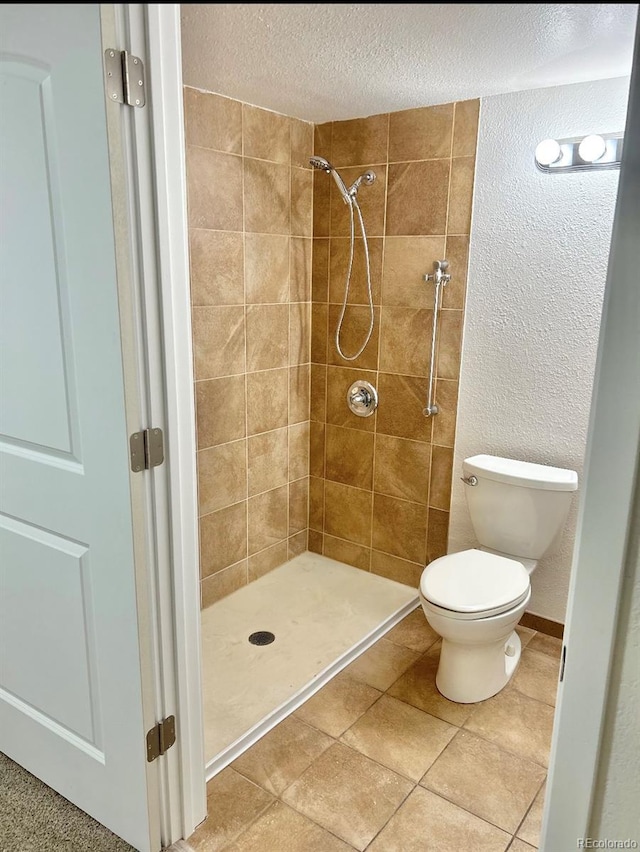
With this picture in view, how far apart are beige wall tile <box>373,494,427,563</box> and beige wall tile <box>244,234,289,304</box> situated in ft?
3.51

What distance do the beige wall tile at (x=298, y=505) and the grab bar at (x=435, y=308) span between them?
0.80 metres

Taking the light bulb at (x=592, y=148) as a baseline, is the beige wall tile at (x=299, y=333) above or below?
below

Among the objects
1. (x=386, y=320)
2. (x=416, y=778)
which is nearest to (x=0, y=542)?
(x=416, y=778)

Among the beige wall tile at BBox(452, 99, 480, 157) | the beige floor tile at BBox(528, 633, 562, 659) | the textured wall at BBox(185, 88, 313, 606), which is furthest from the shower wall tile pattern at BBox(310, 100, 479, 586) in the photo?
the beige floor tile at BBox(528, 633, 562, 659)

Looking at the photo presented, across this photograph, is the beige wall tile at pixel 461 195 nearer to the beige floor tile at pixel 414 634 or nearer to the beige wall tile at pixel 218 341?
the beige wall tile at pixel 218 341

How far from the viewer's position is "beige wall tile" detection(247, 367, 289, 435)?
285 cm

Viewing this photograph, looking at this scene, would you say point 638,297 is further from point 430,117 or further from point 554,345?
point 430,117

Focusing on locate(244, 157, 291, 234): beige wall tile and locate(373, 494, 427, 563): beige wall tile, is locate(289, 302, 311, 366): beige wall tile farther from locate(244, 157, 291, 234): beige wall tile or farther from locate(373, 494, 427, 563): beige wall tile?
locate(373, 494, 427, 563): beige wall tile

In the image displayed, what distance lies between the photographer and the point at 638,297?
810 millimetres

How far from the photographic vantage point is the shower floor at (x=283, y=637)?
84.7 inches

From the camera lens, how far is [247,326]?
9.05ft

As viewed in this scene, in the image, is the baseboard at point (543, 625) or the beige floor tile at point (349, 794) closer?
the beige floor tile at point (349, 794)

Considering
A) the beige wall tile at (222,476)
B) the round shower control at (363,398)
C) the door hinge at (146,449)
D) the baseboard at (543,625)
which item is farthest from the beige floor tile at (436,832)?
the round shower control at (363,398)

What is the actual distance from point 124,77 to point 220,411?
1.61m
